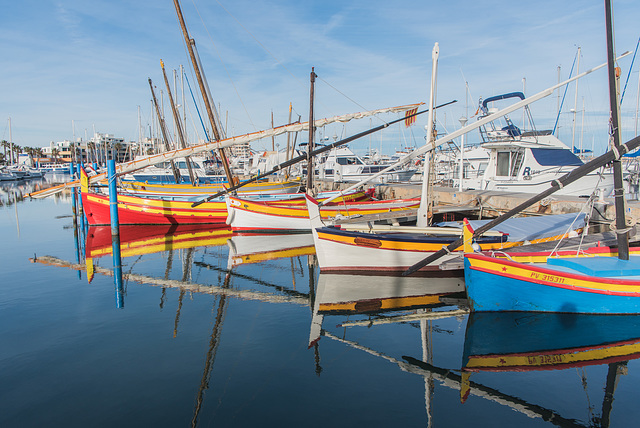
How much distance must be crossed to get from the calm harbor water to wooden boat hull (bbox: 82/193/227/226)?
1061 cm

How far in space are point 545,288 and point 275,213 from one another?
582 inches

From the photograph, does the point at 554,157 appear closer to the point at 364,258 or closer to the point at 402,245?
the point at 402,245

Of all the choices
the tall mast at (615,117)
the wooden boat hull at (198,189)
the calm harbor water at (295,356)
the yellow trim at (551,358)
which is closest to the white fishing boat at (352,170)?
the wooden boat hull at (198,189)

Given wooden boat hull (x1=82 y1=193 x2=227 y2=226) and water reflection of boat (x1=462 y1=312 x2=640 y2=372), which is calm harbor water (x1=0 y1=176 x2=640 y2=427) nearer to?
water reflection of boat (x1=462 y1=312 x2=640 y2=372)

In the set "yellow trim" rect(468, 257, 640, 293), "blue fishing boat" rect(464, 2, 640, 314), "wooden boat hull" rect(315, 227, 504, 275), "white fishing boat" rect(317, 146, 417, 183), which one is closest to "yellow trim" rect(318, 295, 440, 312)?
"wooden boat hull" rect(315, 227, 504, 275)

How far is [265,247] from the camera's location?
742 inches

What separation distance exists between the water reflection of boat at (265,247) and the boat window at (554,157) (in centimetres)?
1434

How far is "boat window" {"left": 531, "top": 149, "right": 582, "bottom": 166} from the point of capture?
24.5 metres

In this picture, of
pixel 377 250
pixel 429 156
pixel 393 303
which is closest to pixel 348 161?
pixel 429 156

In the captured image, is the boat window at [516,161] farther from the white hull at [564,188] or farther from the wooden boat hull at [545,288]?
the wooden boat hull at [545,288]

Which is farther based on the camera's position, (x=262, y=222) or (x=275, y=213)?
(x=262, y=222)

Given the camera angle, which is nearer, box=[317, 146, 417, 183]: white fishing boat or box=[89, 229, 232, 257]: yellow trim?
box=[89, 229, 232, 257]: yellow trim

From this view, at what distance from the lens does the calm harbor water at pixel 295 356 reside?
6.12 m

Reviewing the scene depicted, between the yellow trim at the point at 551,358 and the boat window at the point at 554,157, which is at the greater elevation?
the boat window at the point at 554,157
